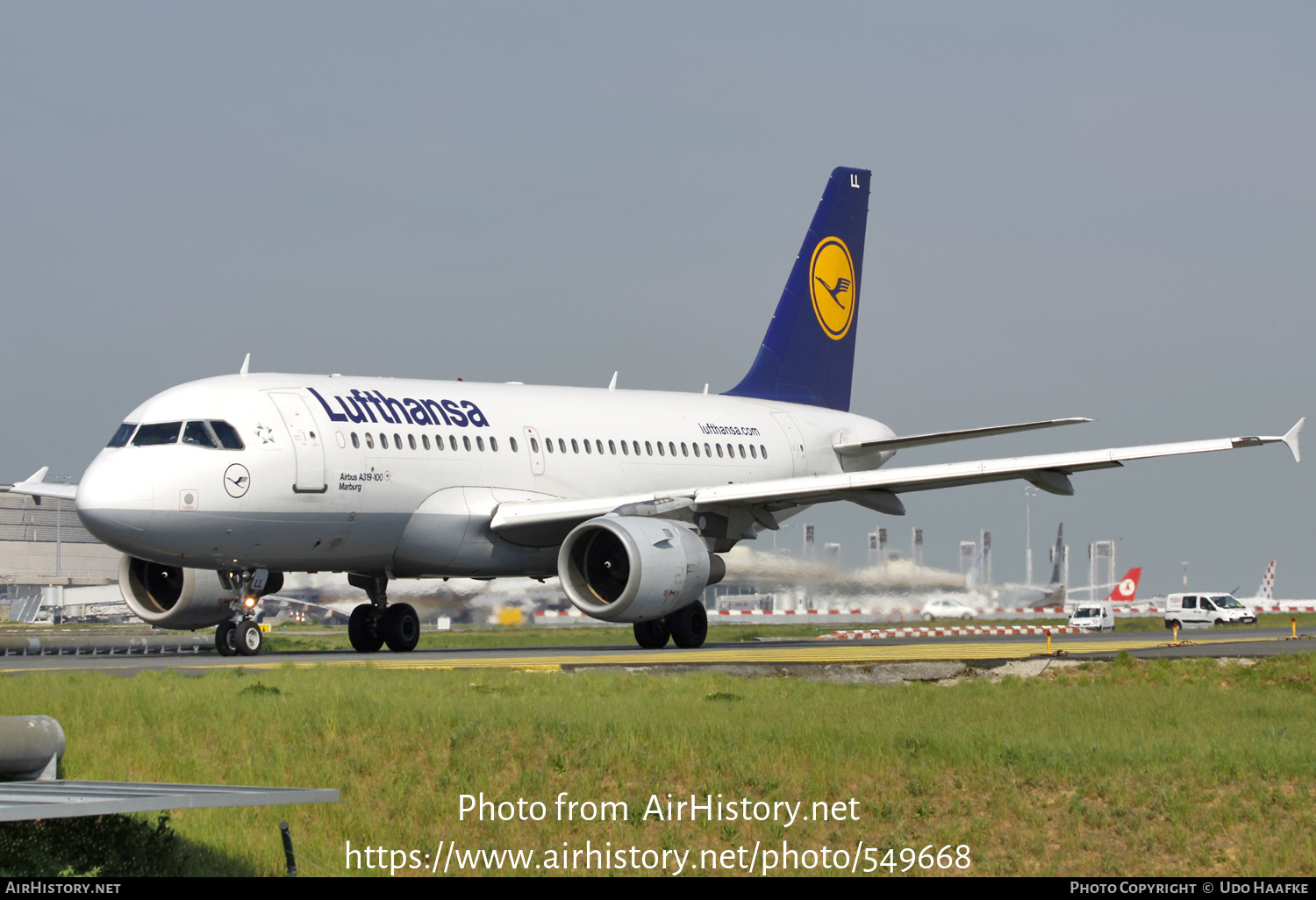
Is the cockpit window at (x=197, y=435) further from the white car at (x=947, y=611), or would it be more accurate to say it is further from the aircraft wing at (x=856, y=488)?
the white car at (x=947, y=611)

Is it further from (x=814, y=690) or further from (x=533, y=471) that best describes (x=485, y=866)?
(x=533, y=471)

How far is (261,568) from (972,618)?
28518 millimetres

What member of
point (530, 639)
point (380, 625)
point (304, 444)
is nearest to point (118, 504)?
point (304, 444)

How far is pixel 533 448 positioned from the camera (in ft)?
85.3

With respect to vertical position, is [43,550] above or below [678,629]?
below

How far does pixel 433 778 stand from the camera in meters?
12.3

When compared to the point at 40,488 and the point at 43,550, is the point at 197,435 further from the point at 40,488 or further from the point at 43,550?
the point at 43,550

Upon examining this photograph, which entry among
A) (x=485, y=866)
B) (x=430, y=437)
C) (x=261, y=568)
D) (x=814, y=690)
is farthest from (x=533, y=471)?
(x=485, y=866)

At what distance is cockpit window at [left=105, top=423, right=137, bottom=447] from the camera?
21.8m

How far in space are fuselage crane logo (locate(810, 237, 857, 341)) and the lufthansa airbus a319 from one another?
5597 millimetres

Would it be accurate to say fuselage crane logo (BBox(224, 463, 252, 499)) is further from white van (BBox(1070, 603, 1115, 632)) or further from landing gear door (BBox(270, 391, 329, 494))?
white van (BBox(1070, 603, 1115, 632))

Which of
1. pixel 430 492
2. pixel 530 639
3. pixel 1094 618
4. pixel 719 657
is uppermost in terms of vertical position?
pixel 430 492

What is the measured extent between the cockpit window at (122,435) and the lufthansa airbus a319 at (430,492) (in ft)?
0.18

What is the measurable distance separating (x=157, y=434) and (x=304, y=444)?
2.02 m
